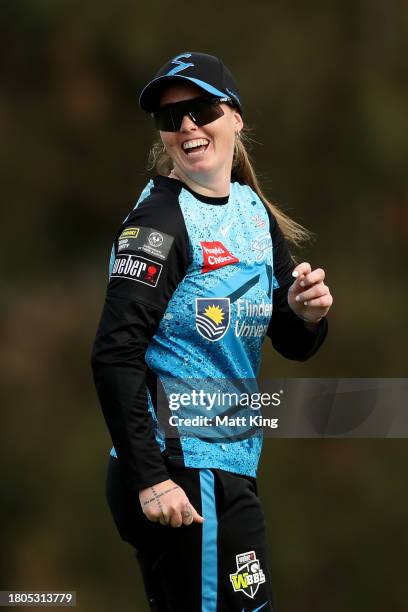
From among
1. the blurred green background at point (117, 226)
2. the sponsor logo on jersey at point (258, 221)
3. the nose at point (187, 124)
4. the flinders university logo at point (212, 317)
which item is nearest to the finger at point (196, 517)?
the flinders university logo at point (212, 317)

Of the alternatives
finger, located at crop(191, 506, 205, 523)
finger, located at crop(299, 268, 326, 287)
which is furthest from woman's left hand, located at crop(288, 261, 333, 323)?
finger, located at crop(191, 506, 205, 523)

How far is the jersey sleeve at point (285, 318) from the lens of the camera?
2.79m

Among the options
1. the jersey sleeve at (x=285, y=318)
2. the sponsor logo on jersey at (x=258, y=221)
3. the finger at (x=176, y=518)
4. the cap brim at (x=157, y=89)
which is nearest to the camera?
the finger at (x=176, y=518)

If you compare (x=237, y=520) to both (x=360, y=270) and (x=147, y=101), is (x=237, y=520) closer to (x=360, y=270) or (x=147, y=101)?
(x=147, y=101)

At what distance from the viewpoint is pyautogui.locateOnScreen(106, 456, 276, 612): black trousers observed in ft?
8.04

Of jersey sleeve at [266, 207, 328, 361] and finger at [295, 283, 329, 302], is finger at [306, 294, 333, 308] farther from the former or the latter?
jersey sleeve at [266, 207, 328, 361]

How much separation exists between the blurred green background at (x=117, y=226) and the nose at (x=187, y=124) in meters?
5.03

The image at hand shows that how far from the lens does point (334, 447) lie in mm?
8180

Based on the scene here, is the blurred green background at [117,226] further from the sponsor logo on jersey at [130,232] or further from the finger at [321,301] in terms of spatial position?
the sponsor logo on jersey at [130,232]

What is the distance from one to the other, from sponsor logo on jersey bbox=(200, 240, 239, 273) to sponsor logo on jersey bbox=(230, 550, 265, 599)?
0.52 m

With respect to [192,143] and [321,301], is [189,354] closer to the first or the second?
[321,301]

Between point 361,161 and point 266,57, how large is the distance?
0.85 m

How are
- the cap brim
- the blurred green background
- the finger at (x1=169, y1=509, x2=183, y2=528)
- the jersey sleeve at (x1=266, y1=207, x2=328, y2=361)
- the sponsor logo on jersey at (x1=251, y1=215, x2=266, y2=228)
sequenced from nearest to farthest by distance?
1. the finger at (x1=169, y1=509, x2=183, y2=528)
2. the cap brim
3. the sponsor logo on jersey at (x1=251, y1=215, x2=266, y2=228)
4. the jersey sleeve at (x1=266, y1=207, x2=328, y2=361)
5. the blurred green background

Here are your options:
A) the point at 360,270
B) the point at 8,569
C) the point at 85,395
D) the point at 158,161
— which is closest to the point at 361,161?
the point at 360,270
